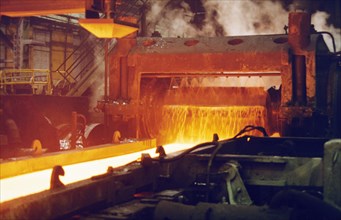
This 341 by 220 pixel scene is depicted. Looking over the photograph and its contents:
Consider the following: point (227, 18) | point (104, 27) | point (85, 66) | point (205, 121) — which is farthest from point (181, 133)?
point (227, 18)

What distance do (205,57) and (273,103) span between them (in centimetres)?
131

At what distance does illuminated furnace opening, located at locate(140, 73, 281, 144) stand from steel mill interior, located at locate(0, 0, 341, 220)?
19mm

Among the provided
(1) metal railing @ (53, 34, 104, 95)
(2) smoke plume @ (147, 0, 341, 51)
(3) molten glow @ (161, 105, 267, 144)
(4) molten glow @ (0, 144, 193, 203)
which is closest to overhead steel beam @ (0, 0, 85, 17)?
(4) molten glow @ (0, 144, 193, 203)

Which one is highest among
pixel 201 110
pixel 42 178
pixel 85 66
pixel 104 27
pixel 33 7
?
pixel 85 66

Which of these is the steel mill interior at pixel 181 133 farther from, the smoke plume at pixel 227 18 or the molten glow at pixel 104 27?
the smoke plume at pixel 227 18

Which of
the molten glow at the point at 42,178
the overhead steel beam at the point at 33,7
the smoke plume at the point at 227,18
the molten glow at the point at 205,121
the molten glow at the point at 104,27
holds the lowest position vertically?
the molten glow at the point at 42,178

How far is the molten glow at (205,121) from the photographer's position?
23.9 ft

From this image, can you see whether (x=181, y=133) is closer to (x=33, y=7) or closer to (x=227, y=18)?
(x=33, y=7)

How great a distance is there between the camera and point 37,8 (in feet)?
20.2

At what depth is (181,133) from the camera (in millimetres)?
7598

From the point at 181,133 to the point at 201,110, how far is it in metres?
0.48

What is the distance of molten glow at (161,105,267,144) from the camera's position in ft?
23.9

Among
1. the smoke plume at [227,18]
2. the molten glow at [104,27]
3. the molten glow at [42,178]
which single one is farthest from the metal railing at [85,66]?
the molten glow at [42,178]

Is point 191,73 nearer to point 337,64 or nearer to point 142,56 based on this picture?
point 142,56
